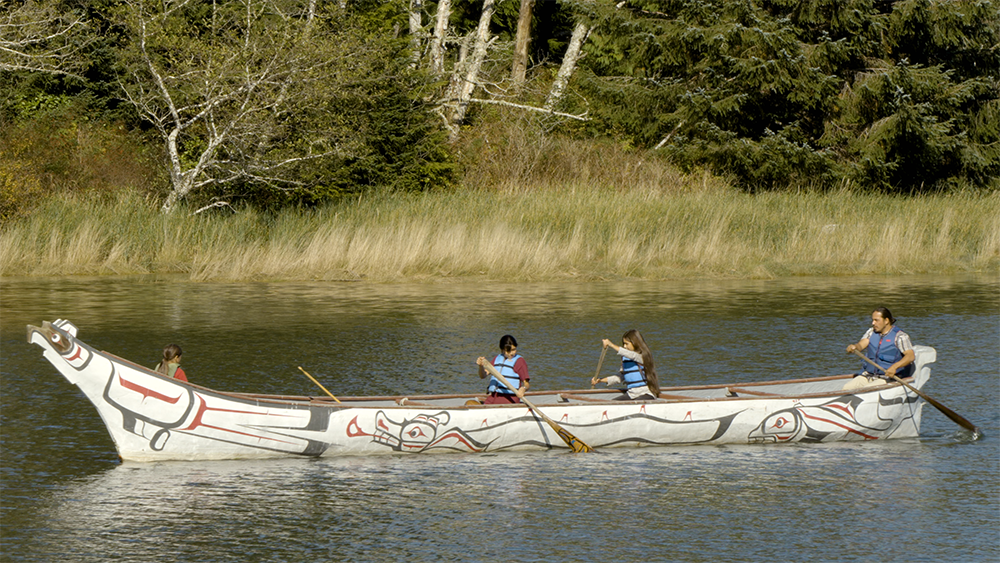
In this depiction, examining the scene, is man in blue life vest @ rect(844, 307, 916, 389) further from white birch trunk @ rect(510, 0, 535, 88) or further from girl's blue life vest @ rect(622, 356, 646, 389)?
white birch trunk @ rect(510, 0, 535, 88)

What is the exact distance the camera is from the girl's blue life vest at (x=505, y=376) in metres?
13.2

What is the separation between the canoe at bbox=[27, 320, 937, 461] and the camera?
38.4ft

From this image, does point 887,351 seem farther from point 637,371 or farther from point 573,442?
point 573,442

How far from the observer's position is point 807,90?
38500 mm

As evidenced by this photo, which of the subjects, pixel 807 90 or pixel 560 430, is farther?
pixel 807 90

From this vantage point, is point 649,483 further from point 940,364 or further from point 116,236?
point 116,236

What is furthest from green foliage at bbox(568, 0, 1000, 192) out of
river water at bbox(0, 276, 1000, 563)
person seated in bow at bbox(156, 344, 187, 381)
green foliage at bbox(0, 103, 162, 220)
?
person seated in bow at bbox(156, 344, 187, 381)

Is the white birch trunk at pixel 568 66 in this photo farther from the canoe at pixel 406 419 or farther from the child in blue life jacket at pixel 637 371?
the canoe at pixel 406 419

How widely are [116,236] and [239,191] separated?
510cm

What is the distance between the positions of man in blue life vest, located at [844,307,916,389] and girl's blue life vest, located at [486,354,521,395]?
3817 millimetres

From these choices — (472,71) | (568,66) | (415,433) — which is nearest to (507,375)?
(415,433)

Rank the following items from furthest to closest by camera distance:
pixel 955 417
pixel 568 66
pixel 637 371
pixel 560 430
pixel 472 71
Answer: pixel 568 66, pixel 472 71, pixel 637 371, pixel 955 417, pixel 560 430

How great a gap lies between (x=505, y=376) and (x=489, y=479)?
6.21ft

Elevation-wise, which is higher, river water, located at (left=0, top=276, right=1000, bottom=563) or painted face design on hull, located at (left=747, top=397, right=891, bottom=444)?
painted face design on hull, located at (left=747, top=397, right=891, bottom=444)
